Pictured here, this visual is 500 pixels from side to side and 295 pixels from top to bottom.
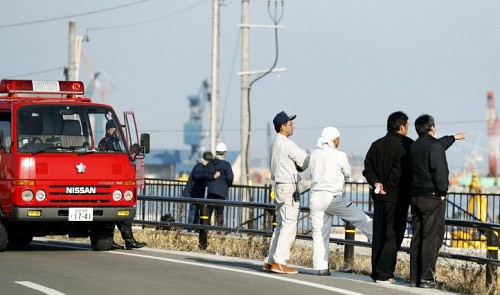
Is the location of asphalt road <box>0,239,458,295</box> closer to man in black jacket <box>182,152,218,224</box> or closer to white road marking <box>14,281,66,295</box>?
white road marking <box>14,281,66,295</box>

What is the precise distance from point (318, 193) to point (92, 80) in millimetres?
155876

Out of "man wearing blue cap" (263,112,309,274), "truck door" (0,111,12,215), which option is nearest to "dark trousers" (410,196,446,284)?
"man wearing blue cap" (263,112,309,274)

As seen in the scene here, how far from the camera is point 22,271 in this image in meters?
13.5

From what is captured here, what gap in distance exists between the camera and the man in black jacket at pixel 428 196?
40.9ft

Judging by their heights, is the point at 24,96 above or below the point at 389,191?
above

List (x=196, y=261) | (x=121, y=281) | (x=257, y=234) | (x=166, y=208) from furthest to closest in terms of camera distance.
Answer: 1. (x=166, y=208)
2. (x=257, y=234)
3. (x=196, y=261)
4. (x=121, y=281)

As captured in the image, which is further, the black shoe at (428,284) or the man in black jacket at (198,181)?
the man in black jacket at (198,181)

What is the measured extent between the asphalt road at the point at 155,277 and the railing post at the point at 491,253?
75cm

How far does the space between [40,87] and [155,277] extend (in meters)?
5.47

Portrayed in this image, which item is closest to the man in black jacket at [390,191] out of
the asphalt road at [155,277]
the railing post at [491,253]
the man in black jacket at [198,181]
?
the asphalt road at [155,277]

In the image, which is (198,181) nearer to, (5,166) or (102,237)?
(102,237)

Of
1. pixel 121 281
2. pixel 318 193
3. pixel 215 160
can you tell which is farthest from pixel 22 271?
pixel 215 160

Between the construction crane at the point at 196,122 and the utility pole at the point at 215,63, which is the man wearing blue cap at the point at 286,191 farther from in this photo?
the construction crane at the point at 196,122

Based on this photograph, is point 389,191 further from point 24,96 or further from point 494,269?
point 24,96
